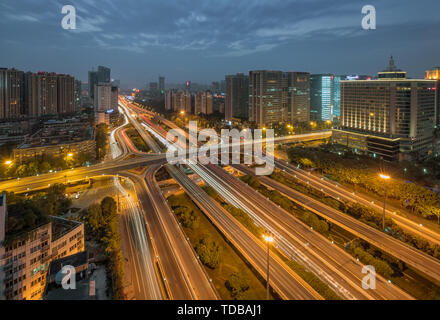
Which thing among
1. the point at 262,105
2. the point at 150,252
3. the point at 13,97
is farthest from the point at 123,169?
the point at 13,97

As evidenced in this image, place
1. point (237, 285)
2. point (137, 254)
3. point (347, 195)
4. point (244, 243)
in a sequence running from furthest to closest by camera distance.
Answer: point (347, 195)
point (244, 243)
point (137, 254)
point (237, 285)

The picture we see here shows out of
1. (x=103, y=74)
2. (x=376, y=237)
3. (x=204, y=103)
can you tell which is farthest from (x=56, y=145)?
(x=103, y=74)

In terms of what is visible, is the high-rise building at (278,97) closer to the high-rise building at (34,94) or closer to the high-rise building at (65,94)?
the high-rise building at (65,94)

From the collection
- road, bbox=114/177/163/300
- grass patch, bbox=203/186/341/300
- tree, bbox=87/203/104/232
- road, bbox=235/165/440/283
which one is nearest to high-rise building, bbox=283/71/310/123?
road, bbox=235/165/440/283

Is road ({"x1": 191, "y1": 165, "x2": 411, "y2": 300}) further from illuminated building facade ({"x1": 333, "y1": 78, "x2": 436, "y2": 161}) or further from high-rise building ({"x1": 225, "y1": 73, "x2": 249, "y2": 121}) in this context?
high-rise building ({"x1": 225, "y1": 73, "x2": 249, "y2": 121})

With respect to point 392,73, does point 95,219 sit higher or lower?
lower

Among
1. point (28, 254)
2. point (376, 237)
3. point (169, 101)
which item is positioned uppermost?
point (169, 101)

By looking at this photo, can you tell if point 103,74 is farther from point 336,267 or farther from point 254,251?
point 336,267

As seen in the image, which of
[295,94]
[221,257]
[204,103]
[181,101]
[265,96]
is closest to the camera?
[221,257]
